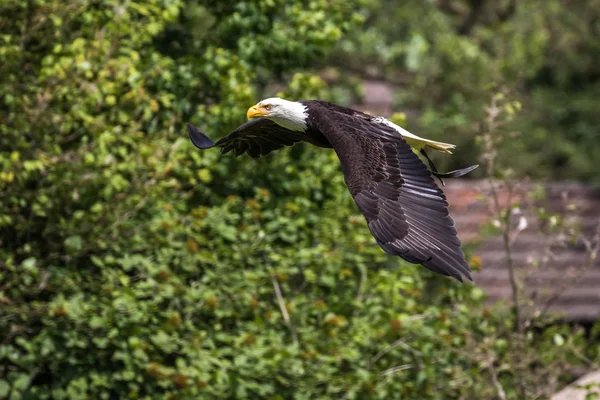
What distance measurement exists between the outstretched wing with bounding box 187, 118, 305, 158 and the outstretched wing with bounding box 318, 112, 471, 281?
2.54ft

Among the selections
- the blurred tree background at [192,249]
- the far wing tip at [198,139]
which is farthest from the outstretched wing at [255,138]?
the blurred tree background at [192,249]

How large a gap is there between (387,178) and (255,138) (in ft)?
5.07

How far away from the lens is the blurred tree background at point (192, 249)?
25.7 feet

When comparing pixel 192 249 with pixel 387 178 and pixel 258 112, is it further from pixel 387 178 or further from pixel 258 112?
pixel 387 178

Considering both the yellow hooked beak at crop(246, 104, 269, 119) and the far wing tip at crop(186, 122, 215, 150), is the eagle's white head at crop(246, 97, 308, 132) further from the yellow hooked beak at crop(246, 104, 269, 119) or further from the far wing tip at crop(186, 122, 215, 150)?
the far wing tip at crop(186, 122, 215, 150)

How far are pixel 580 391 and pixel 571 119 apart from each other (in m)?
7.49

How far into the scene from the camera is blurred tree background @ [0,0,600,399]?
25.7ft

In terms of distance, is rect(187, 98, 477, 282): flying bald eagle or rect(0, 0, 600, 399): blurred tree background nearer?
rect(187, 98, 477, 282): flying bald eagle

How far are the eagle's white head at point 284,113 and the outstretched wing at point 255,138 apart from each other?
239mm

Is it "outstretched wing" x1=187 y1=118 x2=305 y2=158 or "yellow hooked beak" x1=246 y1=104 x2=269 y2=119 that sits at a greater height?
"yellow hooked beak" x1=246 y1=104 x2=269 y2=119

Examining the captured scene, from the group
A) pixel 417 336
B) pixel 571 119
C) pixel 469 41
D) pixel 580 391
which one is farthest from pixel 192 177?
pixel 571 119

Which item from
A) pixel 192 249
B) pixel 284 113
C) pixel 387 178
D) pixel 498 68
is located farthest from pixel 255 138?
pixel 498 68

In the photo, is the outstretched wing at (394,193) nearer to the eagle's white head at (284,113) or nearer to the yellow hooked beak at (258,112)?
the eagle's white head at (284,113)

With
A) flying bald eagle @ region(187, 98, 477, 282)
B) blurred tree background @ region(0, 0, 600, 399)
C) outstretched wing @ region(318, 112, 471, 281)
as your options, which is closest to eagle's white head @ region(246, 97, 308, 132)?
flying bald eagle @ region(187, 98, 477, 282)
